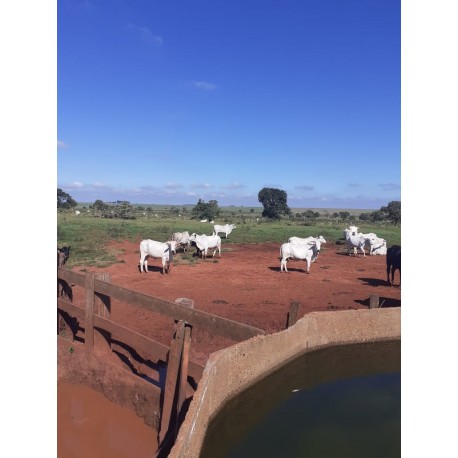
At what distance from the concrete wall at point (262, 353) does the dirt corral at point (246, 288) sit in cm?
116

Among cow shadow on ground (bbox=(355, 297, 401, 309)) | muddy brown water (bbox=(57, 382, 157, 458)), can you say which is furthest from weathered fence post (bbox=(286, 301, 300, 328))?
cow shadow on ground (bbox=(355, 297, 401, 309))

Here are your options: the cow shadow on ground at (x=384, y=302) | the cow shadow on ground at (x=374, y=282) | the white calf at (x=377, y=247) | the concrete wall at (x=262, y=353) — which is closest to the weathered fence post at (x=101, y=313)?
the concrete wall at (x=262, y=353)

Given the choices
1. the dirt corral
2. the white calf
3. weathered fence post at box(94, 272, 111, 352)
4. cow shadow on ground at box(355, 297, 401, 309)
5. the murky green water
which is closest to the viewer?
the murky green water

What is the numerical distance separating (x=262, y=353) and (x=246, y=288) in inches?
275

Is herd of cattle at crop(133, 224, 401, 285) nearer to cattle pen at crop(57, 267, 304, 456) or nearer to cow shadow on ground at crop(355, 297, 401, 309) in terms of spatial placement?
cow shadow on ground at crop(355, 297, 401, 309)

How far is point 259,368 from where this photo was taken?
5000 mm

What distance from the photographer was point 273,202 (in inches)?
3029

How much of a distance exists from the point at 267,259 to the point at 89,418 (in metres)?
15.3

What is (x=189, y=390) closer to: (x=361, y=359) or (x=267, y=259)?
(x=361, y=359)

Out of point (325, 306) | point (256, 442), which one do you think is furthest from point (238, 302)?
point (256, 442)

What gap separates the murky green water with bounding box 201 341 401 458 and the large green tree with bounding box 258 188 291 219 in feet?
207

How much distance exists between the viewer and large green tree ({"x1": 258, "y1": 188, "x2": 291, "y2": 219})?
71.0m

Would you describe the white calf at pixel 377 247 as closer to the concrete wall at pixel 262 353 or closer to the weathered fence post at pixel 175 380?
the concrete wall at pixel 262 353

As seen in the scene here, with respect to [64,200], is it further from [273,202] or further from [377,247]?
[377,247]
